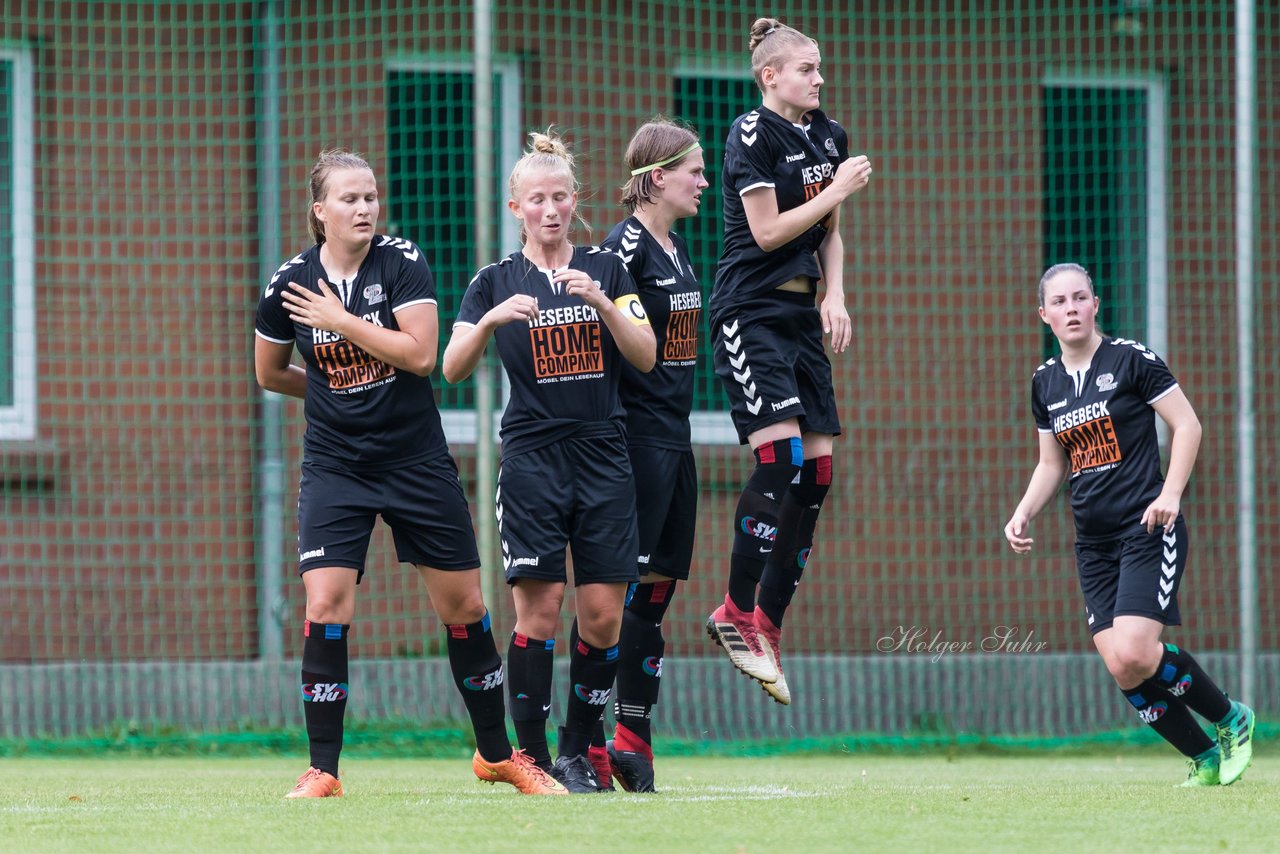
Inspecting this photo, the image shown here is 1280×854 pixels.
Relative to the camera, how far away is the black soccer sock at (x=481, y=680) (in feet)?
17.8

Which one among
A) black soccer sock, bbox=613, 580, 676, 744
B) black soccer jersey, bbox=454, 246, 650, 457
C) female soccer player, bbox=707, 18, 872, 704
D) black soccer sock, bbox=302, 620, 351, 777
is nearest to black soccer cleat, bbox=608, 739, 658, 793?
black soccer sock, bbox=613, 580, 676, 744

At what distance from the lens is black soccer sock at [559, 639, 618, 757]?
545 cm

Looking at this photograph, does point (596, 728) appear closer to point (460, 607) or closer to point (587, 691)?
point (587, 691)

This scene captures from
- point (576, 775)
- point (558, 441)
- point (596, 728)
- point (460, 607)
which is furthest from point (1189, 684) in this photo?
point (460, 607)

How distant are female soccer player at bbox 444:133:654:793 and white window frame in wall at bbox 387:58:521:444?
4.31 metres

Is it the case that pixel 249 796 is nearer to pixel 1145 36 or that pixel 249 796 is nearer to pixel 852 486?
pixel 852 486

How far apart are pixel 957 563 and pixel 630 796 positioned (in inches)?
226

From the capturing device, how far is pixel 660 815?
4.59 meters

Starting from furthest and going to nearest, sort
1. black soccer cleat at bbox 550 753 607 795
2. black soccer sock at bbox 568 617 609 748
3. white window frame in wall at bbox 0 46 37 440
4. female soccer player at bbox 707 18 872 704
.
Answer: white window frame in wall at bbox 0 46 37 440
female soccer player at bbox 707 18 872 704
black soccer sock at bbox 568 617 609 748
black soccer cleat at bbox 550 753 607 795

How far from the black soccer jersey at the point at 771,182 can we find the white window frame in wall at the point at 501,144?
3745 millimetres

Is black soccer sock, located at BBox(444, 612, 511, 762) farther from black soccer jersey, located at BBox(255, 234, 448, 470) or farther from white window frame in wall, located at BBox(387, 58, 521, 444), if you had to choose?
white window frame in wall, located at BBox(387, 58, 521, 444)

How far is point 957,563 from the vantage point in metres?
10.7

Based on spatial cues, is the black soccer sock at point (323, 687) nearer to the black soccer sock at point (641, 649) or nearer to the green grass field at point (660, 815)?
the green grass field at point (660, 815)

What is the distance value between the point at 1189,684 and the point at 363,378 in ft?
9.92
